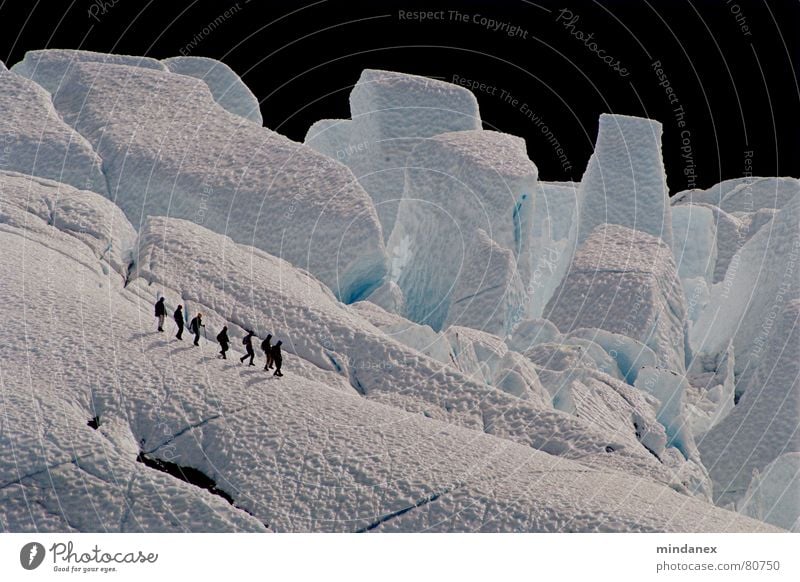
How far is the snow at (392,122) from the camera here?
117 ft

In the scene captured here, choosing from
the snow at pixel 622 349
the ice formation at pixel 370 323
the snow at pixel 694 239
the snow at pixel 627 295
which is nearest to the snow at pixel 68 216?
the ice formation at pixel 370 323

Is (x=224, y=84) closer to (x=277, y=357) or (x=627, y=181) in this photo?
(x=627, y=181)

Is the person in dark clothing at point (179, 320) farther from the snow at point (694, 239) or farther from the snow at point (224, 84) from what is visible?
the snow at point (694, 239)

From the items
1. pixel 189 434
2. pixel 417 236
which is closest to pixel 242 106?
pixel 417 236

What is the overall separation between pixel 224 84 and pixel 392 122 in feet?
20.0

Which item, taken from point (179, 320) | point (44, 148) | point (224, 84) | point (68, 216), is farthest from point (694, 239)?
point (179, 320)

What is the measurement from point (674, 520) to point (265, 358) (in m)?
7.99

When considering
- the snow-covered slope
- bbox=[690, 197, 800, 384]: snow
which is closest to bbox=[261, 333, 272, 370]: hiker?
the snow-covered slope

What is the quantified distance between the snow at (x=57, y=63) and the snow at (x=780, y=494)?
2119 centimetres

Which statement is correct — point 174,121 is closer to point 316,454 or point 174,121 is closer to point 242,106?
point 242,106

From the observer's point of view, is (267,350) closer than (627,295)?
Yes
